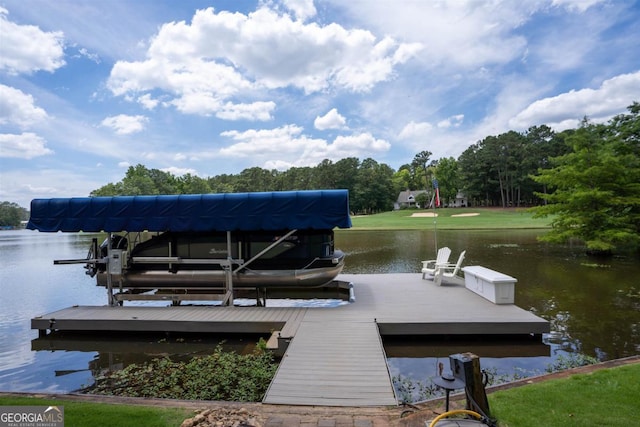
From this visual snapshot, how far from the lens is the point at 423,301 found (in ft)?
30.2

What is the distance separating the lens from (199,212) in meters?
9.48

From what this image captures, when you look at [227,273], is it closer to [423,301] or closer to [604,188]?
[423,301]

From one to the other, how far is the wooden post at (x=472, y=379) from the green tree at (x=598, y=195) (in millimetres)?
18246

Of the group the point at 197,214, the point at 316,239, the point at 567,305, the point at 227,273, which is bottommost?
the point at 567,305

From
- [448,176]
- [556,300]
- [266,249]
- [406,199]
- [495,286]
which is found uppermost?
[448,176]

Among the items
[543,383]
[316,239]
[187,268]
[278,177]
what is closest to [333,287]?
[316,239]

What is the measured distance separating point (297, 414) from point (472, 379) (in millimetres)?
1935

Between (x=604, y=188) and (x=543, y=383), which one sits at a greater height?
(x=604, y=188)

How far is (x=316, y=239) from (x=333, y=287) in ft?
9.00

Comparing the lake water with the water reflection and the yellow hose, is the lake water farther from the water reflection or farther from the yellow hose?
the yellow hose

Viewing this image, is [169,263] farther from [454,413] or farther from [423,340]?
[454,413]

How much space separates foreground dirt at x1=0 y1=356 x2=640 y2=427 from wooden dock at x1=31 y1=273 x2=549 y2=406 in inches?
7.7

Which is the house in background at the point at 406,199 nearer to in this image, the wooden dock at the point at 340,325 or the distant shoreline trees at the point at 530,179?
the distant shoreline trees at the point at 530,179

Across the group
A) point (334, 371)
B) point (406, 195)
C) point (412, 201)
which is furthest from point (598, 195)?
point (406, 195)
